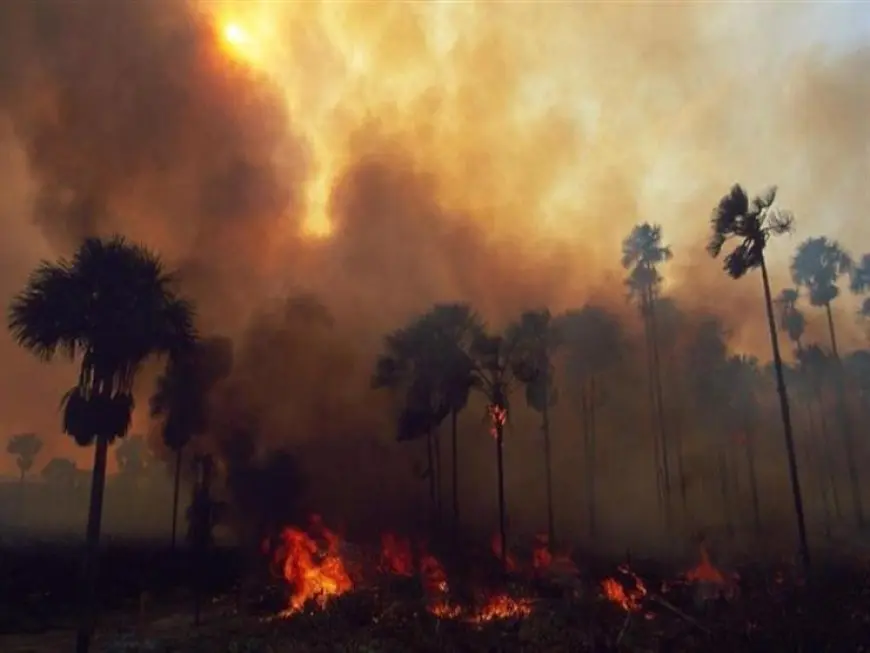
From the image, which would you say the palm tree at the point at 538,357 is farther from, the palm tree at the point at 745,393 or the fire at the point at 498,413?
the palm tree at the point at 745,393

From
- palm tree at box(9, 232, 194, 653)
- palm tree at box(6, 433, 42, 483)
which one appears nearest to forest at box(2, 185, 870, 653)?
palm tree at box(9, 232, 194, 653)

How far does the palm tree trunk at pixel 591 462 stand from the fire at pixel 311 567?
2222cm

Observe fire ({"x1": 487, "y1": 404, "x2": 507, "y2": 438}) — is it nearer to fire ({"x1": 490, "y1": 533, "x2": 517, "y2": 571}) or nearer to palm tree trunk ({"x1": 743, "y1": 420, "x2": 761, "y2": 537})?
fire ({"x1": 490, "y1": 533, "x2": 517, "y2": 571})

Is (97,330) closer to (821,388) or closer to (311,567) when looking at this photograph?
(311,567)

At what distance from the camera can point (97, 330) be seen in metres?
27.7

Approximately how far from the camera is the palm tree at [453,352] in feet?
165

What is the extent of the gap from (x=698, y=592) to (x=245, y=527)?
31053 mm

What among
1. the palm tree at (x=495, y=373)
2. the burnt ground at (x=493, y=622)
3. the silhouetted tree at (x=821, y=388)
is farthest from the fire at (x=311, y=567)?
the silhouetted tree at (x=821, y=388)

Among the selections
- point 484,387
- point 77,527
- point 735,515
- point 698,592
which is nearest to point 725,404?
point 735,515

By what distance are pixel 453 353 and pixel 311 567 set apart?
16915 mm

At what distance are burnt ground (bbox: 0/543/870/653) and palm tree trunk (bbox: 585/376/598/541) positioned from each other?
13.6 metres

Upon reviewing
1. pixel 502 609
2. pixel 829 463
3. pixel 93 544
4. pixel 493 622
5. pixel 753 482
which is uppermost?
pixel 829 463

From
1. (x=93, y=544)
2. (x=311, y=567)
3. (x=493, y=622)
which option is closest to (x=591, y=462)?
(x=311, y=567)

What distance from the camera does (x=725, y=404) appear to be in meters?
70.0
